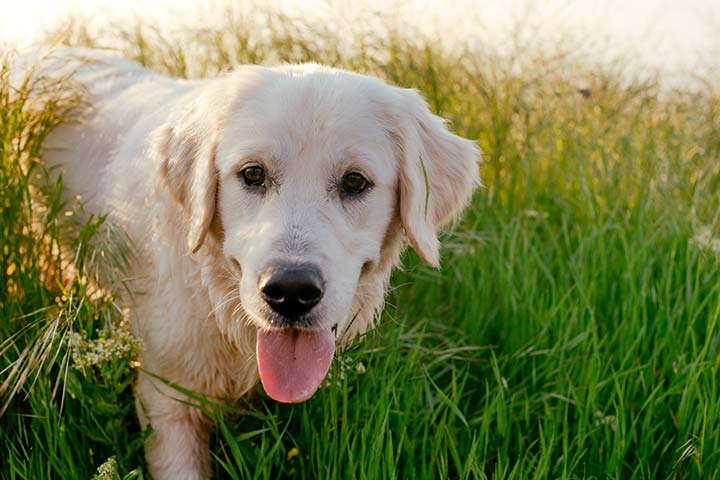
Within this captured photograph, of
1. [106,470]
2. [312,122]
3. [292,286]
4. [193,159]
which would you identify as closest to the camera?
[292,286]

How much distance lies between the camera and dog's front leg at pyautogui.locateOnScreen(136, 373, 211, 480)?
288 centimetres

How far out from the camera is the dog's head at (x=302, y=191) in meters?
2.40

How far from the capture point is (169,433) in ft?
9.49

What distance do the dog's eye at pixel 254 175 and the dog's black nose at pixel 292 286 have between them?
381 millimetres

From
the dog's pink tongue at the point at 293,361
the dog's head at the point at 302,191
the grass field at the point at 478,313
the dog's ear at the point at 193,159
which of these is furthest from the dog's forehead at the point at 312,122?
the grass field at the point at 478,313

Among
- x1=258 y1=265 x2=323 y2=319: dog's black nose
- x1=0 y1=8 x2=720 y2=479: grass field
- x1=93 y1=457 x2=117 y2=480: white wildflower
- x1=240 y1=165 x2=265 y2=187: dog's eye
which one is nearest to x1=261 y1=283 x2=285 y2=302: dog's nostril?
x1=258 y1=265 x2=323 y2=319: dog's black nose

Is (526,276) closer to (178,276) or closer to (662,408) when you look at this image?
(662,408)

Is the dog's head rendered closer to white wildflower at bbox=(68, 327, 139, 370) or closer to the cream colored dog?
the cream colored dog

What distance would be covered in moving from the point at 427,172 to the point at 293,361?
2.76ft

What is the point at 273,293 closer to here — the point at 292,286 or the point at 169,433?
the point at 292,286

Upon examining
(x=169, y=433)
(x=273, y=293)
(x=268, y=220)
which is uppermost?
(x=268, y=220)

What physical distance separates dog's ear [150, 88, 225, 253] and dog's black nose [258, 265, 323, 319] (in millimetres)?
455

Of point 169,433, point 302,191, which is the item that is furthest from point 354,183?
point 169,433

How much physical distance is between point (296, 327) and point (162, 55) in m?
3.14
